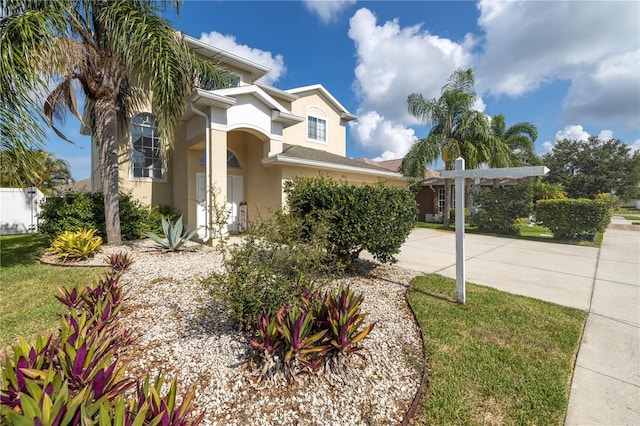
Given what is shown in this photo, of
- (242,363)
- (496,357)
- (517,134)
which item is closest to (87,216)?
(242,363)

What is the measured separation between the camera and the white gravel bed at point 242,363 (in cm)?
255

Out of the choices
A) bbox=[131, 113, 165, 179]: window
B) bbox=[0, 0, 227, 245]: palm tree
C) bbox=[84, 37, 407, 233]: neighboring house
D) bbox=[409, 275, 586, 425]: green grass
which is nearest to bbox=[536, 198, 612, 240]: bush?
bbox=[84, 37, 407, 233]: neighboring house

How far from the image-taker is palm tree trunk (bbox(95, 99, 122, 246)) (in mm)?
8422

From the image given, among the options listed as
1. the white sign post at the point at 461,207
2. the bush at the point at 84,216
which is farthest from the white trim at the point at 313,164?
the white sign post at the point at 461,207

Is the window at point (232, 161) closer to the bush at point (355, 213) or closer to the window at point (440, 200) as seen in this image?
the bush at point (355, 213)

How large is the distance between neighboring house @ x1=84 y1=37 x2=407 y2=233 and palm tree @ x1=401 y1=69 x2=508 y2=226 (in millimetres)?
4105

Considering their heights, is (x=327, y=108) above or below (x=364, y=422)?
above

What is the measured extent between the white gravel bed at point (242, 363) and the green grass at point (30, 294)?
105 centimetres

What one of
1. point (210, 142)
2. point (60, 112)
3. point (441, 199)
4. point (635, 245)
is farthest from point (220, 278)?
point (441, 199)

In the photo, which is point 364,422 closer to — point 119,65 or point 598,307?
point 598,307

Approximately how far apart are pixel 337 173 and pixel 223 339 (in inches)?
430

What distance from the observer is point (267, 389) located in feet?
9.11

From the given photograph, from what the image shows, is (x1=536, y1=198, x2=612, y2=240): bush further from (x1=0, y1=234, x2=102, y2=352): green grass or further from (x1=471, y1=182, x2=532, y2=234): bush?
(x1=0, y1=234, x2=102, y2=352): green grass

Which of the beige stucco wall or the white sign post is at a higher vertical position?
the beige stucco wall
